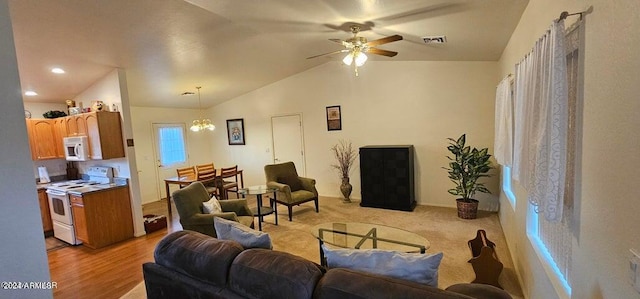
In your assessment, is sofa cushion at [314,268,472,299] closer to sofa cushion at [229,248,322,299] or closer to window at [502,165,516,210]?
sofa cushion at [229,248,322,299]

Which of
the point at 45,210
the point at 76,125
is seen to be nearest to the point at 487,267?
the point at 76,125

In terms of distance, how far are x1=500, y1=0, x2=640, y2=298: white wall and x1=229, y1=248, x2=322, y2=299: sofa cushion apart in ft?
3.92

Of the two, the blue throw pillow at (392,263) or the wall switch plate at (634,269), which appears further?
the blue throw pillow at (392,263)

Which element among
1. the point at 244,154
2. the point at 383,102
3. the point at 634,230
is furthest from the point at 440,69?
A: the point at 244,154

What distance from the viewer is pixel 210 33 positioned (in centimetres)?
343

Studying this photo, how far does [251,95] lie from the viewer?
7.02 metres

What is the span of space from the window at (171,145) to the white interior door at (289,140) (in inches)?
97.2

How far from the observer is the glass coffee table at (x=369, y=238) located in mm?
2719

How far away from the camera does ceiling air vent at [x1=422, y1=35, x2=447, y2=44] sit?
3445 mm

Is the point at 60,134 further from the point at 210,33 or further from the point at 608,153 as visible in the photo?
the point at 608,153

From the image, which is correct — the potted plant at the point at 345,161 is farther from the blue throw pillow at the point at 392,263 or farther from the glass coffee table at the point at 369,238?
the blue throw pillow at the point at 392,263

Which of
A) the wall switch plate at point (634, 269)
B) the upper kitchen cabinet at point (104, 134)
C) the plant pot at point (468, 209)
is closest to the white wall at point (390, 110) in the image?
the plant pot at point (468, 209)

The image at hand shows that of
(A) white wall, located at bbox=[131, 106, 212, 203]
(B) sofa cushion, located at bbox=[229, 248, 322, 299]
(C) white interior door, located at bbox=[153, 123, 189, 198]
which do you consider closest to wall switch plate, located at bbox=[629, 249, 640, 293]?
(B) sofa cushion, located at bbox=[229, 248, 322, 299]

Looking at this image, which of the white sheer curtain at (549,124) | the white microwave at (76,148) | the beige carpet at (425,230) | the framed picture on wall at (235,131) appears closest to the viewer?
the white sheer curtain at (549,124)
